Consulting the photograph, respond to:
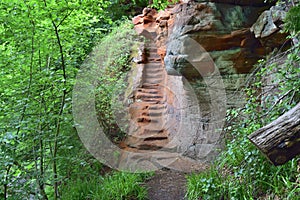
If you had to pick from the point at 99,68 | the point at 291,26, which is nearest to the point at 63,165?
the point at 99,68

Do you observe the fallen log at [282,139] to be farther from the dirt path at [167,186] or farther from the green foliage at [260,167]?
the dirt path at [167,186]

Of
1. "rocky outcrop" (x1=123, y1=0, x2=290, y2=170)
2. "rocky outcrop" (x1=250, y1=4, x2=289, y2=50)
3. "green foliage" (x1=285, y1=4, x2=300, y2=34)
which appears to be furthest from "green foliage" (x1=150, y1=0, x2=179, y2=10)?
"green foliage" (x1=285, y1=4, x2=300, y2=34)

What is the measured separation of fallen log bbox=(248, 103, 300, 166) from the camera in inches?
58.4

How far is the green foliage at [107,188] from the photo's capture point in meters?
3.17

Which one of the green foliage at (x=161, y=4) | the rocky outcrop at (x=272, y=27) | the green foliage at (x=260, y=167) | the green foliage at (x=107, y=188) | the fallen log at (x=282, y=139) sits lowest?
the green foliage at (x=107, y=188)

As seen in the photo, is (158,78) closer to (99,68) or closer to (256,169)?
(99,68)

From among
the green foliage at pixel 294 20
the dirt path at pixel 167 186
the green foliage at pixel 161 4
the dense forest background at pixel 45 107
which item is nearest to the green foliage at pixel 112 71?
the green foliage at pixel 161 4

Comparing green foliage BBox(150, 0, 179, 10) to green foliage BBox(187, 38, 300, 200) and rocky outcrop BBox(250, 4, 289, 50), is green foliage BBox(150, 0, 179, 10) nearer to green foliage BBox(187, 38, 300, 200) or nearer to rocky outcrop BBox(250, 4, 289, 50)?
rocky outcrop BBox(250, 4, 289, 50)

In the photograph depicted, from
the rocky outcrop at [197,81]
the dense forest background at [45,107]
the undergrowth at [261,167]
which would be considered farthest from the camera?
the rocky outcrop at [197,81]

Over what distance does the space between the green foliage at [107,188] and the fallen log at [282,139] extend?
2013mm

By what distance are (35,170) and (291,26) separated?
2.74 m

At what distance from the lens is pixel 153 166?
4.27m

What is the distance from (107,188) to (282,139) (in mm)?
2322

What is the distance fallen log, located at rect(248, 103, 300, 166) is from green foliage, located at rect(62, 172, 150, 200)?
6.60 ft
